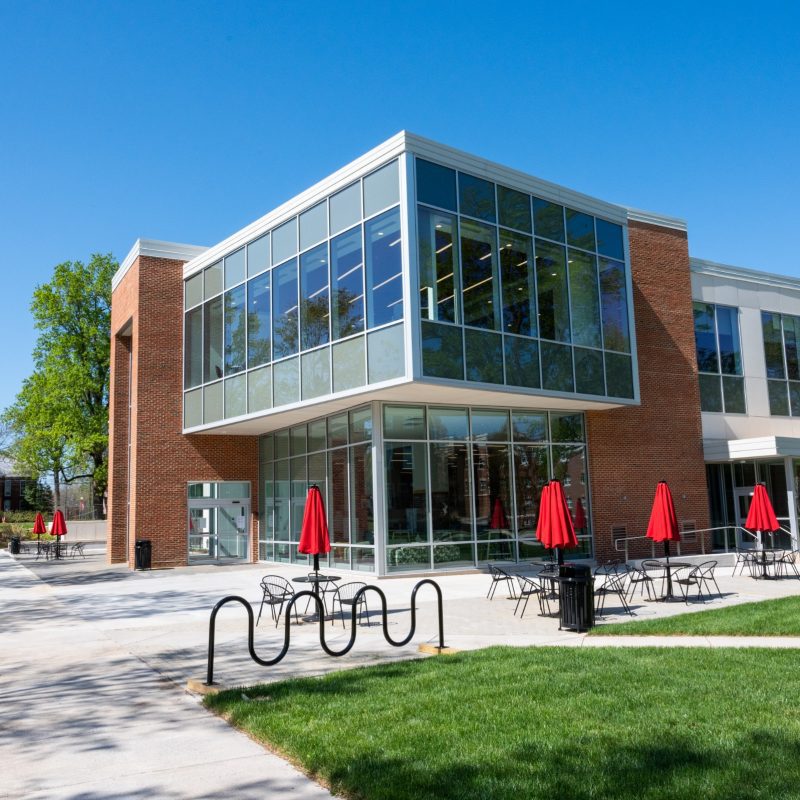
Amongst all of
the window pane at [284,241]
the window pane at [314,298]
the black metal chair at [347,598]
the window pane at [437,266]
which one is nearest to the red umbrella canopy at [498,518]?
the black metal chair at [347,598]

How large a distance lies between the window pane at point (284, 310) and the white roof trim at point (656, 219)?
35.9 feet

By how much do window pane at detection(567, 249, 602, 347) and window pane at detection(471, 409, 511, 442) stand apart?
293cm

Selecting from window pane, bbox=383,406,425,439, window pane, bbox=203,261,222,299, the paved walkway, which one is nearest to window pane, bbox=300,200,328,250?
window pane, bbox=383,406,425,439

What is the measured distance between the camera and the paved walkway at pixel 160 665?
5613 mm

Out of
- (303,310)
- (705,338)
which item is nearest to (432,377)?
(303,310)

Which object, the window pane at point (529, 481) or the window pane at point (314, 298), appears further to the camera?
the window pane at point (529, 481)

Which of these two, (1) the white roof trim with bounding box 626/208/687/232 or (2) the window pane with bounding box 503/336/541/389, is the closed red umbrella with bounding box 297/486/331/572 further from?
(1) the white roof trim with bounding box 626/208/687/232

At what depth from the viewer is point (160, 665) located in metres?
9.74

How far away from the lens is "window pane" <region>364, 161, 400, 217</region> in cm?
1852

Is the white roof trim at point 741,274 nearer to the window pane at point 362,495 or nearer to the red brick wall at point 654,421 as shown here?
the red brick wall at point 654,421

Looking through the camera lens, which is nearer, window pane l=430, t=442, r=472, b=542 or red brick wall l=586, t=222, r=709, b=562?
window pane l=430, t=442, r=472, b=542

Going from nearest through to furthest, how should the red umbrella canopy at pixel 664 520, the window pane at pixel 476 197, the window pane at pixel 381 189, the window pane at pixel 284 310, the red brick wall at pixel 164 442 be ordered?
the red umbrella canopy at pixel 664 520, the window pane at pixel 381 189, the window pane at pixel 476 197, the window pane at pixel 284 310, the red brick wall at pixel 164 442

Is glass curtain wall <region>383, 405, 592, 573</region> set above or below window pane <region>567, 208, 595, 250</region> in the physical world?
below

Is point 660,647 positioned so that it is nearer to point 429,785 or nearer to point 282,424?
point 429,785
